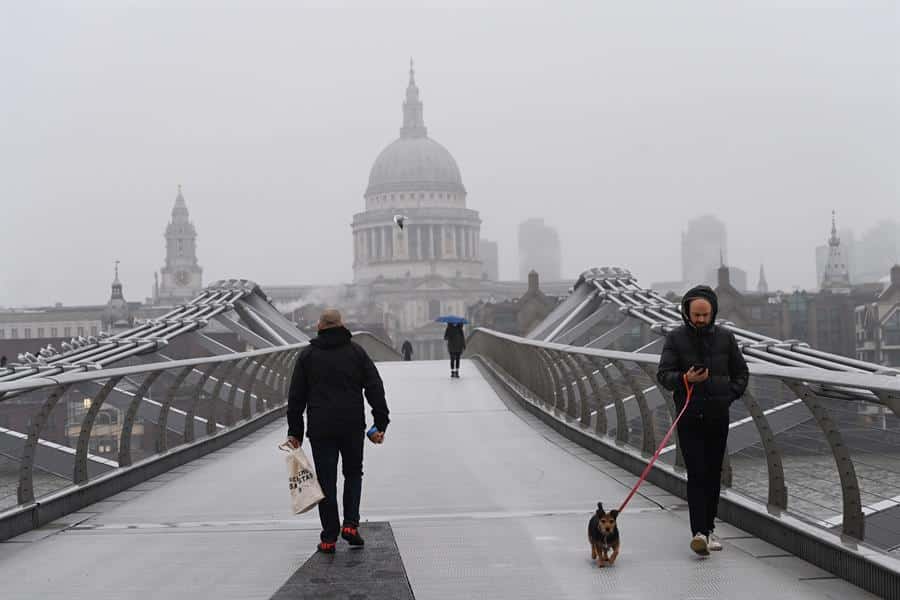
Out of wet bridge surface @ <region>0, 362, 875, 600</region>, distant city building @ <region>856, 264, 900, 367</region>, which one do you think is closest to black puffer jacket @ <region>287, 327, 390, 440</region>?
wet bridge surface @ <region>0, 362, 875, 600</region>

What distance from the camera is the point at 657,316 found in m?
31.0

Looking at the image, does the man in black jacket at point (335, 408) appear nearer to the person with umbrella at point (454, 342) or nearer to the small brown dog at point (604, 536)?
the small brown dog at point (604, 536)

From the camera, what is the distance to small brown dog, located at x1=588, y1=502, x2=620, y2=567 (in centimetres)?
725

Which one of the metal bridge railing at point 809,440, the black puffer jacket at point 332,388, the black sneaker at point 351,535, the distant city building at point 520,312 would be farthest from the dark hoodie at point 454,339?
the distant city building at point 520,312

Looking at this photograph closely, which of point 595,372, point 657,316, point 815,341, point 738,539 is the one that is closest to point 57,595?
point 738,539

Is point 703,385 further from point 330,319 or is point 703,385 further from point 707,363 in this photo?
point 330,319

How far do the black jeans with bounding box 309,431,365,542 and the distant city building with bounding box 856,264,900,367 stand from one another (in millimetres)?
110214

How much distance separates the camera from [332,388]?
8.08 metres

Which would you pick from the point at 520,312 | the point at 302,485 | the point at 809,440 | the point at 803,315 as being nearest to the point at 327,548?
the point at 302,485

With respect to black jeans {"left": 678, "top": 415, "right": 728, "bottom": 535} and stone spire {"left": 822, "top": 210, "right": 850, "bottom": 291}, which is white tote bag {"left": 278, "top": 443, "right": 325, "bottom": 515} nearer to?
black jeans {"left": 678, "top": 415, "right": 728, "bottom": 535}

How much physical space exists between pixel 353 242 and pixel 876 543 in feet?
611

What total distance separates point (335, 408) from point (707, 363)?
219 centimetres

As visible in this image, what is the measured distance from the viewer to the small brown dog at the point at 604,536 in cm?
725

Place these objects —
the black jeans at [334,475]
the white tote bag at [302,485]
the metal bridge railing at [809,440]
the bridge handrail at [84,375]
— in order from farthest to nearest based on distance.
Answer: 1. the bridge handrail at [84,375]
2. the black jeans at [334,475]
3. the white tote bag at [302,485]
4. the metal bridge railing at [809,440]
